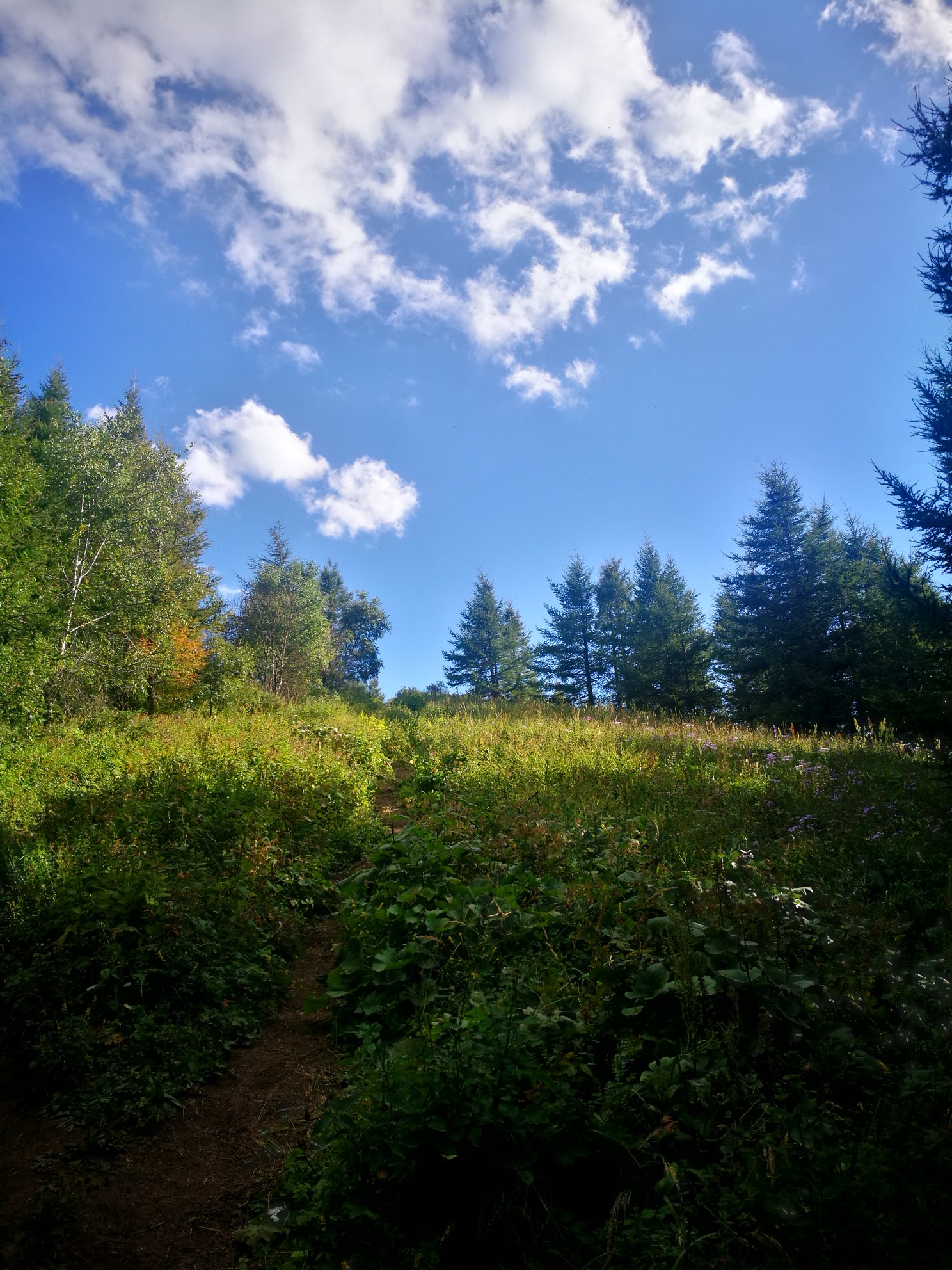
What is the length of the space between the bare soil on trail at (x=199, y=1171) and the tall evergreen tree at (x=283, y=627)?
112 ft

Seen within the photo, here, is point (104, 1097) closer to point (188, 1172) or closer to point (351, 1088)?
point (188, 1172)

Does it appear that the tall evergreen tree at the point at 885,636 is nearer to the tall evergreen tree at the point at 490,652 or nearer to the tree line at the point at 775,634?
the tree line at the point at 775,634

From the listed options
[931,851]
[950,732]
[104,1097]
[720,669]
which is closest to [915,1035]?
[931,851]

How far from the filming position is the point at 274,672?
123ft

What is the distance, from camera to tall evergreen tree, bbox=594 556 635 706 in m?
31.8

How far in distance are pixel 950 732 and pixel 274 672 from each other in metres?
35.8

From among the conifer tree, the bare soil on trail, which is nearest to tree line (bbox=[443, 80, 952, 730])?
the bare soil on trail

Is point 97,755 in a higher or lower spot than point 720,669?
lower

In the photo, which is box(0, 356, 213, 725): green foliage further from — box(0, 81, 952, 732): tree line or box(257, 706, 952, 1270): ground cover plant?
box(257, 706, 952, 1270): ground cover plant

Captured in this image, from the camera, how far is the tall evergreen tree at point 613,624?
1252 inches

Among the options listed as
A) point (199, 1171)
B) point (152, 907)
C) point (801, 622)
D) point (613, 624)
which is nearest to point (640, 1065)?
point (199, 1171)

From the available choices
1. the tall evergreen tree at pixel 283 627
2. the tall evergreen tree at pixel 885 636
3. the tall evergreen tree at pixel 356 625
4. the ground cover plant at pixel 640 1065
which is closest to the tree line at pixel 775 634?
the tall evergreen tree at pixel 885 636

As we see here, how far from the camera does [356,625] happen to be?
208 ft

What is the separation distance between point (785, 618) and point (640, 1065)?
853 inches
